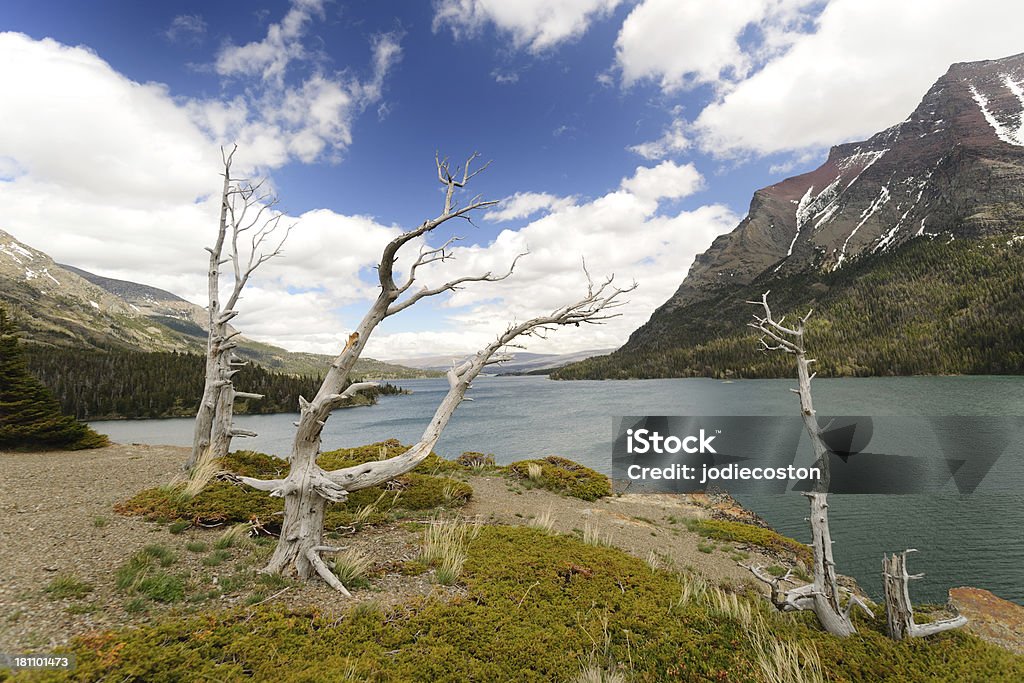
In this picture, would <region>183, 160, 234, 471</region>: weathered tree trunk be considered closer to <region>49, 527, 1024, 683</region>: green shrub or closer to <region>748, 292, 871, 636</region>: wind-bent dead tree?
<region>49, 527, 1024, 683</region>: green shrub

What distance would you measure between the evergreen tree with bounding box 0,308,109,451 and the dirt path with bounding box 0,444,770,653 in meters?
1.63

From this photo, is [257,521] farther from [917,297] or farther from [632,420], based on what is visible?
[917,297]

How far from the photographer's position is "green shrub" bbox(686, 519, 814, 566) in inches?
551

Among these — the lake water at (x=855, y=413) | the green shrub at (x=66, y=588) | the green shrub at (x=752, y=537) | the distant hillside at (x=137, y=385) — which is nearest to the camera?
the green shrub at (x=66, y=588)

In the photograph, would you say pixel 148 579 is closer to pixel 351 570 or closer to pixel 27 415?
pixel 351 570

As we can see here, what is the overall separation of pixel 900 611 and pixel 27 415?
2685 cm

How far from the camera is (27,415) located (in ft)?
55.3

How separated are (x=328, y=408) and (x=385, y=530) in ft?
16.0

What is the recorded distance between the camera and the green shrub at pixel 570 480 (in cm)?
1893

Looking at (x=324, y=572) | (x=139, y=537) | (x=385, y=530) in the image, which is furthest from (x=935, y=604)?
(x=139, y=537)

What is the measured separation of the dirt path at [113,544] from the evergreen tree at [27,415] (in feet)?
5.35

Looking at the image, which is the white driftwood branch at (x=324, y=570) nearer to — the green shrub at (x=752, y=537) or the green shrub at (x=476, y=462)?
the green shrub at (x=752, y=537)

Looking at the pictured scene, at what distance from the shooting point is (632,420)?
51.4m

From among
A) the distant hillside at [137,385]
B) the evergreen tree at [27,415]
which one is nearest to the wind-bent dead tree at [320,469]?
the evergreen tree at [27,415]
